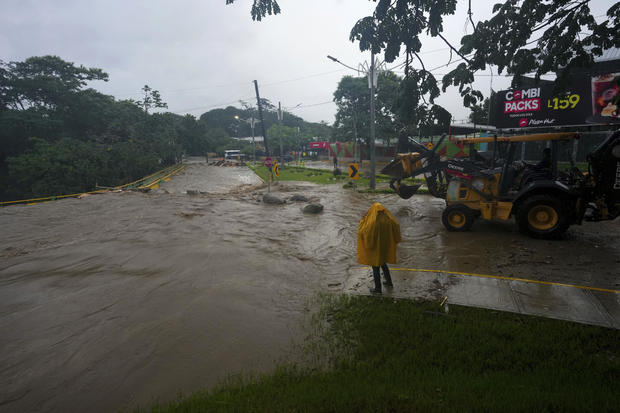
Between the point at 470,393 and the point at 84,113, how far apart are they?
157 ft

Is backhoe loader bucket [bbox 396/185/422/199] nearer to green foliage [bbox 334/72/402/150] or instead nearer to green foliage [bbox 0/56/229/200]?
green foliage [bbox 334/72/402/150]

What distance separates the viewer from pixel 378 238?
Result: 15.2 ft

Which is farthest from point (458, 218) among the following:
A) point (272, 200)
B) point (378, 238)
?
point (272, 200)

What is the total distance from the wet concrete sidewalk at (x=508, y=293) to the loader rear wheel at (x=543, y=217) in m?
3.00

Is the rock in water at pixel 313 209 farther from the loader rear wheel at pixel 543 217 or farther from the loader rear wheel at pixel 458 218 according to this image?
the loader rear wheel at pixel 543 217

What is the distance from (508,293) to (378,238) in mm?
2174

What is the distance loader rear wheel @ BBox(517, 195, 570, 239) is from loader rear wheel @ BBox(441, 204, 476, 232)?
3.77ft

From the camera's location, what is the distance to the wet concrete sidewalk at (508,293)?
13.4 feet

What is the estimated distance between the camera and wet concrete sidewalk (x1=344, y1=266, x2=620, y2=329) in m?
4.09

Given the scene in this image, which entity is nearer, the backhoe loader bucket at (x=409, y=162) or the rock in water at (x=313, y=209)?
the backhoe loader bucket at (x=409, y=162)

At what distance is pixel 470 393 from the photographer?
2629mm

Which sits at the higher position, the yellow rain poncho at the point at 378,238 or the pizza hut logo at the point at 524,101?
the pizza hut logo at the point at 524,101

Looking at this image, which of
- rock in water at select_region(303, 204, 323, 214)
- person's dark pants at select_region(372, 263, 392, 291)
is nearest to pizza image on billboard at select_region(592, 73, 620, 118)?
rock in water at select_region(303, 204, 323, 214)

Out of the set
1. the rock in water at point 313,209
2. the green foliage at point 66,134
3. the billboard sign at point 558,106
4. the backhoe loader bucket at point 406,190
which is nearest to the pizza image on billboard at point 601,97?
the billboard sign at point 558,106
